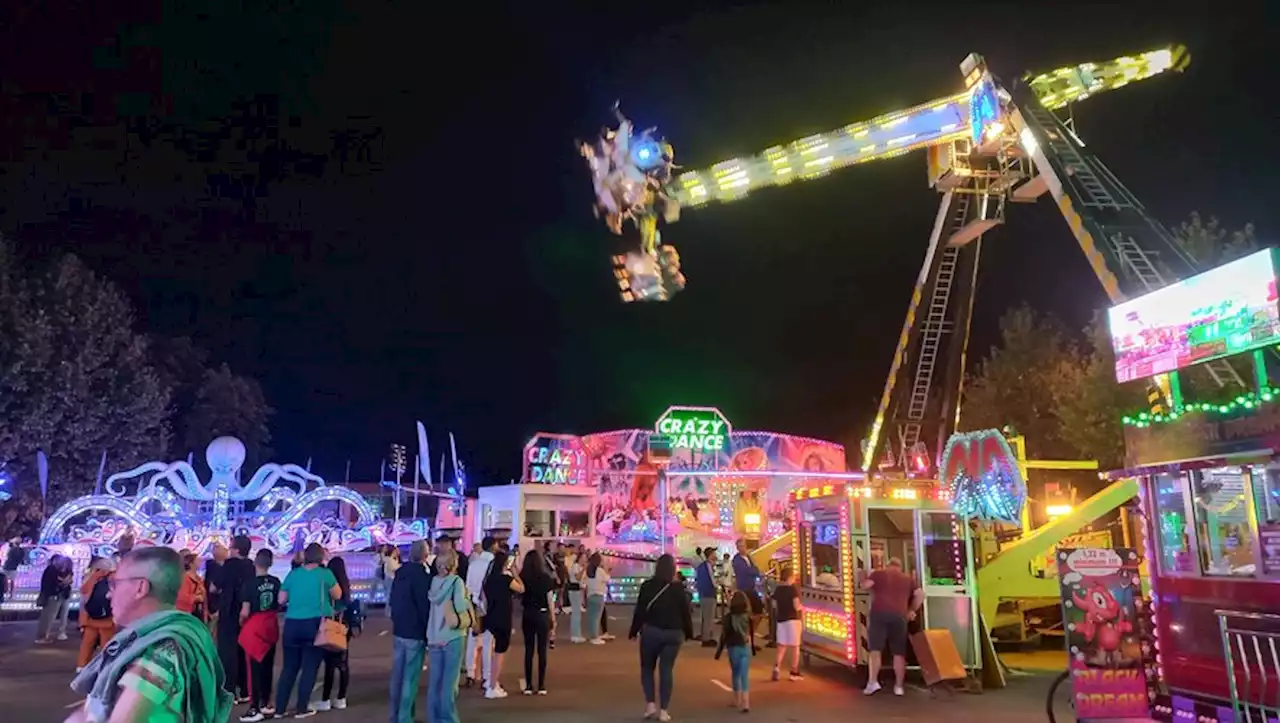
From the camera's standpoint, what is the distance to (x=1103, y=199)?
57.5ft

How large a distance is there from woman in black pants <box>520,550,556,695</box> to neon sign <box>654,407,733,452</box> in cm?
2411

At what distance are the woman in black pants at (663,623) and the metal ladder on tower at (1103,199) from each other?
11.5 m

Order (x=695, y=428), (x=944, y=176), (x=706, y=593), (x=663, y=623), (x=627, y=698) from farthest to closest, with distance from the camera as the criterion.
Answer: (x=695, y=428), (x=944, y=176), (x=706, y=593), (x=627, y=698), (x=663, y=623)

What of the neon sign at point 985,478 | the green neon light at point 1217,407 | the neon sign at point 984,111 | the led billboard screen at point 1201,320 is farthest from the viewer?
the neon sign at point 984,111

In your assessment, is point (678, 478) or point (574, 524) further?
point (678, 478)

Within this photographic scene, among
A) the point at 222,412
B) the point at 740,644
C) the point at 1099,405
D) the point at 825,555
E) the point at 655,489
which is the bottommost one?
the point at 740,644

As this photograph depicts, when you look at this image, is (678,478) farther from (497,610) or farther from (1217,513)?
(1217,513)

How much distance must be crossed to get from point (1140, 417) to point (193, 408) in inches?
1512

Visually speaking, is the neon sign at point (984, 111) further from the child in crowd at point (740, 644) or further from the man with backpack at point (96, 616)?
the man with backpack at point (96, 616)

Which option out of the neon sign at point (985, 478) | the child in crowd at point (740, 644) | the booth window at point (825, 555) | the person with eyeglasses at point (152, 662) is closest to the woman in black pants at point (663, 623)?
the child in crowd at point (740, 644)

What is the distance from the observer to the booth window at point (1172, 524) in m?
7.70

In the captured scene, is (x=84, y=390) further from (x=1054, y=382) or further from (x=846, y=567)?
(x=1054, y=382)

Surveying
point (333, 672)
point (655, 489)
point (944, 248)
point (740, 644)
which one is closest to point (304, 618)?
point (333, 672)

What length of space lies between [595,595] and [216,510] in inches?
454
